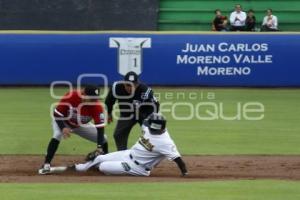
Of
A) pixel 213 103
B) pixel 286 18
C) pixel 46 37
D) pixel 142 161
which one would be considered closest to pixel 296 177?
pixel 142 161

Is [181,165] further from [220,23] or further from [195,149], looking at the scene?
[220,23]

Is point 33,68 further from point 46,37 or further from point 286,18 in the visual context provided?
point 286,18

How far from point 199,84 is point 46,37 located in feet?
17.6

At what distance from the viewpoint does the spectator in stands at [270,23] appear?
2870cm

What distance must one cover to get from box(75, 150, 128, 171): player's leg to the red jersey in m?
0.53

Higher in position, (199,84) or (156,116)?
(156,116)

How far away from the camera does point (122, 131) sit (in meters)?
14.0

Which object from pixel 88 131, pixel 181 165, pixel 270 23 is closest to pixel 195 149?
pixel 88 131

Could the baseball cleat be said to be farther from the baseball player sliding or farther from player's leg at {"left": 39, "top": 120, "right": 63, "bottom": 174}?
the baseball player sliding

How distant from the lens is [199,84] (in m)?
25.7

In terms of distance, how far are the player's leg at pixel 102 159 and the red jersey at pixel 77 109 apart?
1.73ft

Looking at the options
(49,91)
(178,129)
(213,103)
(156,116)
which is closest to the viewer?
(156,116)

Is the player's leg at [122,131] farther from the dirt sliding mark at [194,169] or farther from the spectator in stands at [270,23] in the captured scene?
the spectator in stands at [270,23]

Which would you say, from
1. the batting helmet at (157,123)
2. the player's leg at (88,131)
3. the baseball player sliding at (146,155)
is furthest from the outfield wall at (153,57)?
the batting helmet at (157,123)
